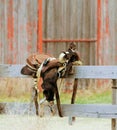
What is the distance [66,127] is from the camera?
32.7 ft

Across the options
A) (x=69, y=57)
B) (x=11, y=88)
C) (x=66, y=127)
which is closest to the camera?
(x=69, y=57)

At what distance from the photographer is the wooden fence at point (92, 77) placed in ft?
23.7

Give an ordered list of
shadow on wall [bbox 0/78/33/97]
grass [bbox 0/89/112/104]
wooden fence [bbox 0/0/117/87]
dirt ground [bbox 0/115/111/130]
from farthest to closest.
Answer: wooden fence [bbox 0/0/117/87], shadow on wall [bbox 0/78/33/97], grass [bbox 0/89/112/104], dirt ground [bbox 0/115/111/130]

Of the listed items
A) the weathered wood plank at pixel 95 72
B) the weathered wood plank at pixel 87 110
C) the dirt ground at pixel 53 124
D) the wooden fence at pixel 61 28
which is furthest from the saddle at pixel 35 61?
the wooden fence at pixel 61 28

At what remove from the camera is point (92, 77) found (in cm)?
717

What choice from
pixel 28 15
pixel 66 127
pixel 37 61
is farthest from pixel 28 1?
pixel 37 61

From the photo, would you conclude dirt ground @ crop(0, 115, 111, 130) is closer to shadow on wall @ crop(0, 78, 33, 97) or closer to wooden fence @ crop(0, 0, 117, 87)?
shadow on wall @ crop(0, 78, 33, 97)

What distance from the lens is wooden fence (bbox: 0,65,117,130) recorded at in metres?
7.21

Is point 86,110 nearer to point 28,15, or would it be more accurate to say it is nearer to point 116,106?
point 116,106

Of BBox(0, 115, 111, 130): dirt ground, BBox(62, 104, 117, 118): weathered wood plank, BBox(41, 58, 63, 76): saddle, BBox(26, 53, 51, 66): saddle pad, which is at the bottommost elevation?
BBox(0, 115, 111, 130): dirt ground

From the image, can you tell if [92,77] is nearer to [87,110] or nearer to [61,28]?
[87,110]

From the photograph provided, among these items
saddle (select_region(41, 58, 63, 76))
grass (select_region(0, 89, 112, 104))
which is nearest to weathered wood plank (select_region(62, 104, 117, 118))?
saddle (select_region(41, 58, 63, 76))

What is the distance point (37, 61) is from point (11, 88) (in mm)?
6759

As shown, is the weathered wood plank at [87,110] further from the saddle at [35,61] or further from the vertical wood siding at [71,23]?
the vertical wood siding at [71,23]
